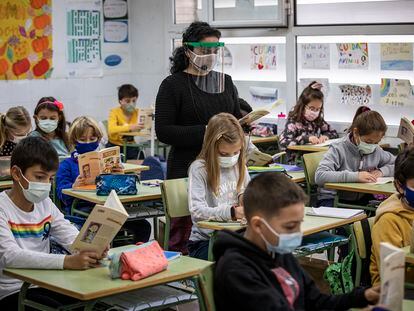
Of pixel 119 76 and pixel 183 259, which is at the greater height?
pixel 119 76

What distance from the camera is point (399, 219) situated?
384 centimetres

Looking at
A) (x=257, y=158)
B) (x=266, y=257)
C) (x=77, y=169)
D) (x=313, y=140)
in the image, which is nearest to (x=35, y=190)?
(x=266, y=257)

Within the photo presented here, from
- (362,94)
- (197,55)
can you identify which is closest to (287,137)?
(362,94)

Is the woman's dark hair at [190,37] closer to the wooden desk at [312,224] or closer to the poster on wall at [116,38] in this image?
the wooden desk at [312,224]

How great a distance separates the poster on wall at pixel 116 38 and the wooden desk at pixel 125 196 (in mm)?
4846

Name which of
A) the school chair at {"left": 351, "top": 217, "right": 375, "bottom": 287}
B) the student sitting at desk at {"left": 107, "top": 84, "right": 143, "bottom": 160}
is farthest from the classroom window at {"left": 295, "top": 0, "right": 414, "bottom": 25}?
the school chair at {"left": 351, "top": 217, "right": 375, "bottom": 287}

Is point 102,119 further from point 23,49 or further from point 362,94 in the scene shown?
point 362,94

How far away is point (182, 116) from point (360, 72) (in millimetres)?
3531

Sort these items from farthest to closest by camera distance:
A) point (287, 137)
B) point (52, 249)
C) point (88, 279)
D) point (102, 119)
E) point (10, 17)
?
point (102, 119)
point (10, 17)
point (287, 137)
point (52, 249)
point (88, 279)

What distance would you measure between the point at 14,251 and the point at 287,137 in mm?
4719

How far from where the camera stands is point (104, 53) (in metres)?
10.5

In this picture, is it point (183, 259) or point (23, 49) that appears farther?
point (23, 49)

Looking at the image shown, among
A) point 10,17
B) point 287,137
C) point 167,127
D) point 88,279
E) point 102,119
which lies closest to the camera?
point 88,279

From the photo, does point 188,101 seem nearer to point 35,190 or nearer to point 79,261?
point 35,190
